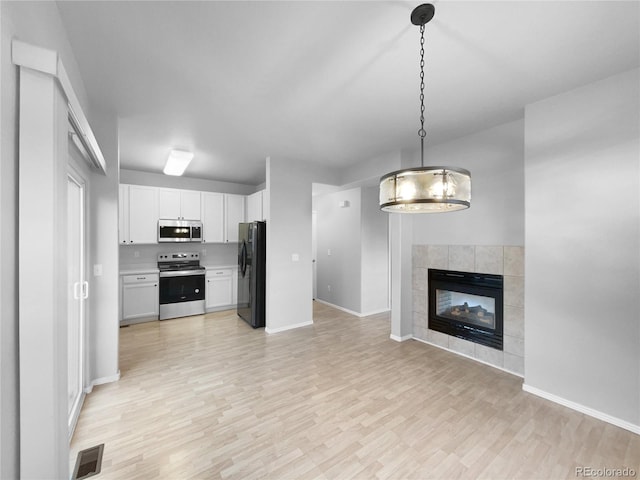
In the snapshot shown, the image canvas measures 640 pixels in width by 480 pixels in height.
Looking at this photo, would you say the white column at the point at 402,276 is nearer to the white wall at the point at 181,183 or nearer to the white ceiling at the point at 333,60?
the white ceiling at the point at 333,60

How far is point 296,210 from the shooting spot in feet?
14.6

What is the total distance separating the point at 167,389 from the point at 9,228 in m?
2.30

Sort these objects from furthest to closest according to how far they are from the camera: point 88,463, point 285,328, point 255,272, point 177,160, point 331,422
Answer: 1. point 255,272
2. point 285,328
3. point 177,160
4. point 331,422
5. point 88,463

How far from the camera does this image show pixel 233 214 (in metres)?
5.74

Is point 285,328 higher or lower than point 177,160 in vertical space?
lower

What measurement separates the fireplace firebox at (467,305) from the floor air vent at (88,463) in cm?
364

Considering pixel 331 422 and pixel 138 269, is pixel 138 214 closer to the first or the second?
pixel 138 269

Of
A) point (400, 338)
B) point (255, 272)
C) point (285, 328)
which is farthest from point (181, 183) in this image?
point (400, 338)

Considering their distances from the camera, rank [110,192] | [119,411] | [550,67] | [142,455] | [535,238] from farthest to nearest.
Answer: [110,192]
[535,238]
[119,411]
[550,67]
[142,455]

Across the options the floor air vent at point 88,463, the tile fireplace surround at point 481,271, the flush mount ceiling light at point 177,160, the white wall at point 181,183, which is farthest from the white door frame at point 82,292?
the tile fireplace surround at point 481,271

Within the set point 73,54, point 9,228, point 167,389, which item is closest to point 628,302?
point 9,228

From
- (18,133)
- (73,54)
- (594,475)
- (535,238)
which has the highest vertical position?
(73,54)

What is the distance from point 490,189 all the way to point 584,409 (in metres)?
2.23

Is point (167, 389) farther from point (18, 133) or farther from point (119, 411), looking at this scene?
point (18, 133)
